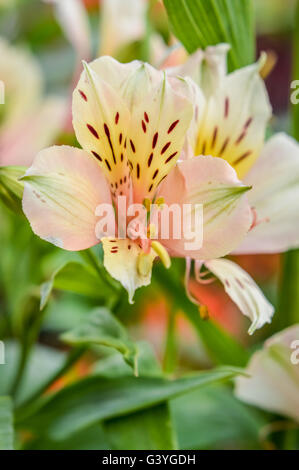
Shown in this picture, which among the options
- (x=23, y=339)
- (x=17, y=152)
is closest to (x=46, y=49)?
(x=17, y=152)

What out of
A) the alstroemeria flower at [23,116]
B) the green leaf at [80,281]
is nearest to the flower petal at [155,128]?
the green leaf at [80,281]

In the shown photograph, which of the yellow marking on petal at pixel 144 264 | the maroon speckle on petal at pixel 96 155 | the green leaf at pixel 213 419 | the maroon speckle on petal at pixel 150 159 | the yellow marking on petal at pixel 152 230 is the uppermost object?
the maroon speckle on petal at pixel 96 155

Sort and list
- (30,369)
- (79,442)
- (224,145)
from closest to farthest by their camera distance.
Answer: (224,145) < (79,442) < (30,369)

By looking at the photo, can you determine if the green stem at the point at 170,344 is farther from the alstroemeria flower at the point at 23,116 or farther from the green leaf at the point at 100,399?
Result: the alstroemeria flower at the point at 23,116

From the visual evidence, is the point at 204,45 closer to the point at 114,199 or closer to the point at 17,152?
the point at 114,199

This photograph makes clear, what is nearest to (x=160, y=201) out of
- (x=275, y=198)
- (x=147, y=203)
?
(x=147, y=203)

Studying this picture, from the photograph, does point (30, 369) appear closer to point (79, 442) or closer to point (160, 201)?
point (79, 442)

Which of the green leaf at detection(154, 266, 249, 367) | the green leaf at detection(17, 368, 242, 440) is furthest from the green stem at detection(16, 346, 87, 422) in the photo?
the green leaf at detection(154, 266, 249, 367)
